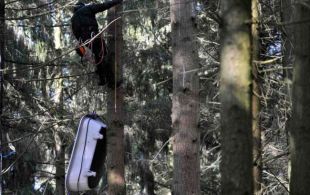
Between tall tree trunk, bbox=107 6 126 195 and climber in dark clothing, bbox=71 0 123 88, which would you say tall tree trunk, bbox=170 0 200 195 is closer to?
climber in dark clothing, bbox=71 0 123 88

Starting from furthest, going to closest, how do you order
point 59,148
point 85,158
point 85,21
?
1. point 59,148
2. point 85,21
3. point 85,158

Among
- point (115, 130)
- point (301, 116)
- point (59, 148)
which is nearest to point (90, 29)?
point (115, 130)

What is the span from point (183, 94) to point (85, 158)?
1552 millimetres

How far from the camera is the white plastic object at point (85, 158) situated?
21.5ft

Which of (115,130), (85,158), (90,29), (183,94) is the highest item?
(90,29)

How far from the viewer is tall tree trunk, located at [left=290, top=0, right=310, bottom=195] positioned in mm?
4156

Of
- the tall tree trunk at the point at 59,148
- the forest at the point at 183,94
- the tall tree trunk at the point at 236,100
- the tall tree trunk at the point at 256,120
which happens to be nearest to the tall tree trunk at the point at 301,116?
the forest at the point at 183,94

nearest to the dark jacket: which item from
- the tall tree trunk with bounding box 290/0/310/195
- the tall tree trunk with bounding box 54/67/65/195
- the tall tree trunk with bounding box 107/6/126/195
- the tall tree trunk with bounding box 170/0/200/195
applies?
the tall tree trunk with bounding box 107/6/126/195

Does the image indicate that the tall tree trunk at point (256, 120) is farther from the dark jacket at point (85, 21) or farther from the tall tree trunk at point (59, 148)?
the tall tree trunk at point (59, 148)

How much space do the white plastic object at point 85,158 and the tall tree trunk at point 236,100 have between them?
3.02m

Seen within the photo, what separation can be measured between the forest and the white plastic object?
69cm

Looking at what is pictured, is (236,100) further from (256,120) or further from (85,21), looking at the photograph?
(85,21)

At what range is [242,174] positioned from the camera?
382cm

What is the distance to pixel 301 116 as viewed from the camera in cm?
428
